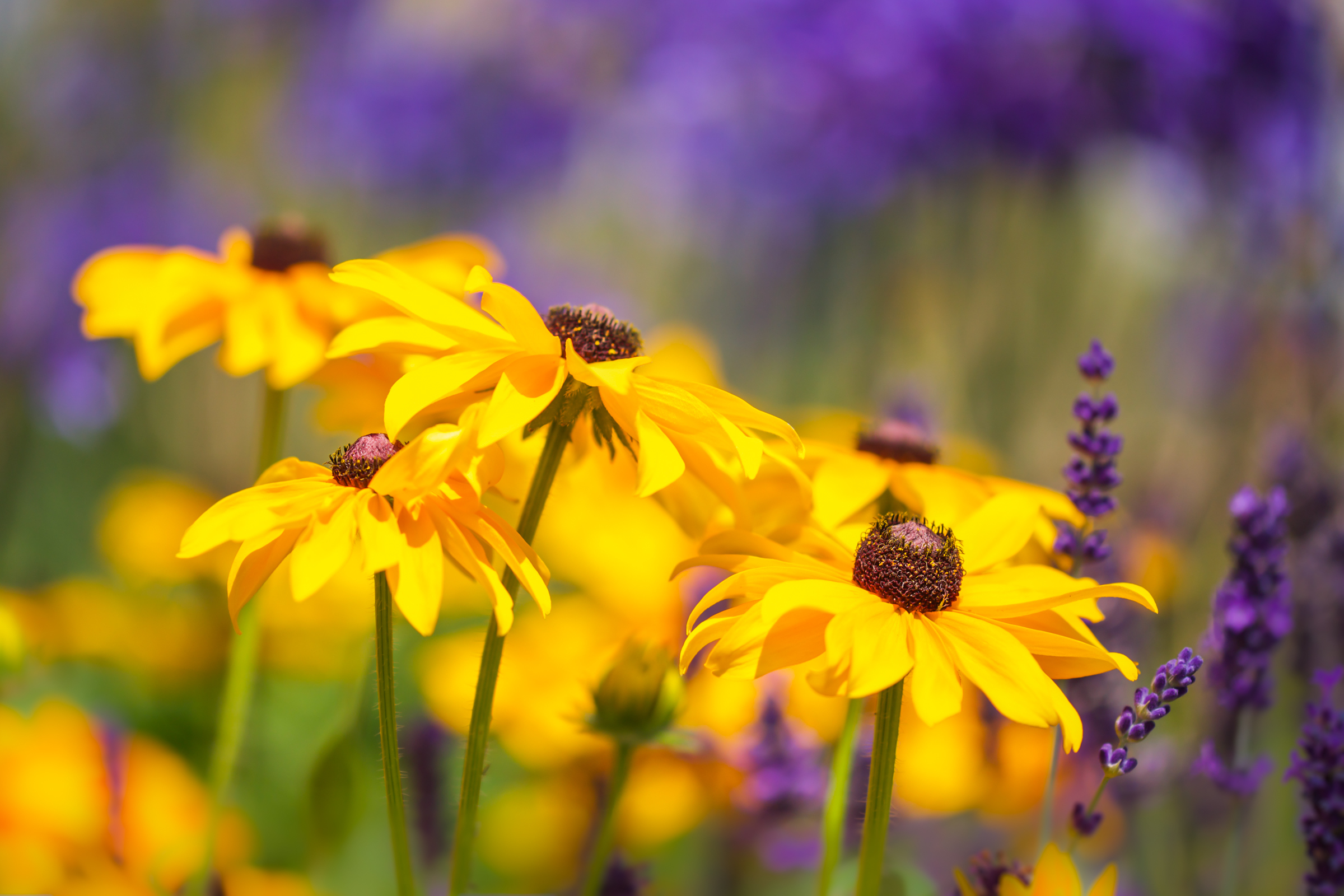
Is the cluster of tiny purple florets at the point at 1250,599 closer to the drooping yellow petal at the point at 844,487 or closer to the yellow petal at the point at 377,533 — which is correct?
the drooping yellow petal at the point at 844,487

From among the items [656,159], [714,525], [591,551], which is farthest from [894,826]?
[656,159]

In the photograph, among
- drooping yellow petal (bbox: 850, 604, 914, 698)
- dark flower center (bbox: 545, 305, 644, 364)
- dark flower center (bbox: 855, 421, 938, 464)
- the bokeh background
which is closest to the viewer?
drooping yellow petal (bbox: 850, 604, 914, 698)

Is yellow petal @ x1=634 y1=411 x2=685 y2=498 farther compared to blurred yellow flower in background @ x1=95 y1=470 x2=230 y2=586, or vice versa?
blurred yellow flower in background @ x1=95 y1=470 x2=230 y2=586

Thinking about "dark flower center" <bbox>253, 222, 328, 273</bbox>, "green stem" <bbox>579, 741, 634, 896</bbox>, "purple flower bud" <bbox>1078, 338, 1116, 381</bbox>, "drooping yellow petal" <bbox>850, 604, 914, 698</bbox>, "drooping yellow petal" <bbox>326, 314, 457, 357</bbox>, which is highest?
"dark flower center" <bbox>253, 222, 328, 273</bbox>

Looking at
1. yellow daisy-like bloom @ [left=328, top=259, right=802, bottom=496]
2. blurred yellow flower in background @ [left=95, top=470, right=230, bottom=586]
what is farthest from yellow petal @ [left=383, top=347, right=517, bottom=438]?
blurred yellow flower in background @ [left=95, top=470, right=230, bottom=586]

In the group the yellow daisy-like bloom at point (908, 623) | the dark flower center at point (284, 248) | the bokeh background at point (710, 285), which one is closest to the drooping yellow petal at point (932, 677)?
the yellow daisy-like bloom at point (908, 623)

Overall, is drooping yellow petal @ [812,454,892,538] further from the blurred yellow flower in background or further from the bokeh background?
the blurred yellow flower in background

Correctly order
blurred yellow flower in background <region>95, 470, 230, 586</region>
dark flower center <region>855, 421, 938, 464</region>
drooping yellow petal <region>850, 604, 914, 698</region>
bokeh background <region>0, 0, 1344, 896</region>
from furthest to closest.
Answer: blurred yellow flower in background <region>95, 470, 230, 586</region> < bokeh background <region>0, 0, 1344, 896</region> < dark flower center <region>855, 421, 938, 464</region> < drooping yellow petal <region>850, 604, 914, 698</region>

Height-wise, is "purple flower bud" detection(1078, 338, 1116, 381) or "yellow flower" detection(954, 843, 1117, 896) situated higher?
"purple flower bud" detection(1078, 338, 1116, 381)

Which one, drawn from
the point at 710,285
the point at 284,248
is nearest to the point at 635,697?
the point at 284,248
